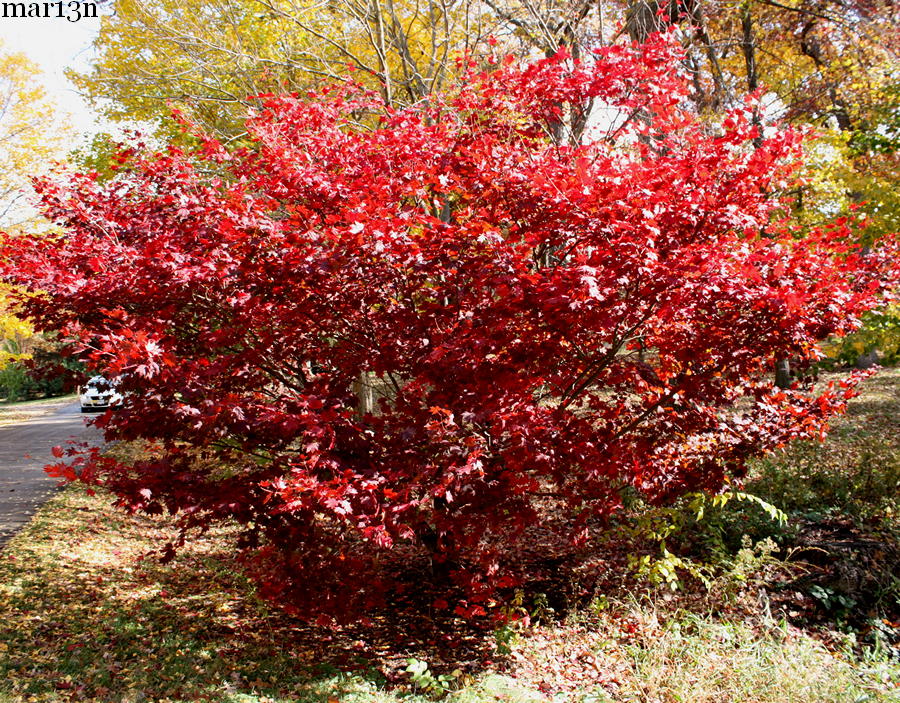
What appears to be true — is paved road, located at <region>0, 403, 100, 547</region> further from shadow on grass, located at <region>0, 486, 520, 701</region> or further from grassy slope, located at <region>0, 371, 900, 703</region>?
grassy slope, located at <region>0, 371, 900, 703</region>

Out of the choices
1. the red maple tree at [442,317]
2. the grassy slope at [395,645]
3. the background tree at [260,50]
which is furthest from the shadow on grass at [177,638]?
the background tree at [260,50]

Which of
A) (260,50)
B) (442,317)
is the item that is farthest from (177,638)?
(260,50)

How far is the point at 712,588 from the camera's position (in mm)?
5480

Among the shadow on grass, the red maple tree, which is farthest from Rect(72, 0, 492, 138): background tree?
the shadow on grass

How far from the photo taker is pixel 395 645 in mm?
5031

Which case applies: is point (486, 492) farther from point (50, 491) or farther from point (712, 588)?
point (50, 491)

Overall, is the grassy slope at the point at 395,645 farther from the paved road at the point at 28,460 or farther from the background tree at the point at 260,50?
the background tree at the point at 260,50

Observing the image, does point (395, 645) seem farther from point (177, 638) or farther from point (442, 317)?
point (442, 317)

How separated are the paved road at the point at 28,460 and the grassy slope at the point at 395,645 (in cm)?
185

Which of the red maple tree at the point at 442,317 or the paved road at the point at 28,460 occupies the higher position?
the red maple tree at the point at 442,317

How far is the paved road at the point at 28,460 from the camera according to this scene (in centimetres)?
848

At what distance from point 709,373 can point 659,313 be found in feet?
2.98

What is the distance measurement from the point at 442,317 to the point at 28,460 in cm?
1121

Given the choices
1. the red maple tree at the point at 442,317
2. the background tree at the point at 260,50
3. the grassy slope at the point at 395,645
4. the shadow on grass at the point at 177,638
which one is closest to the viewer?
the red maple tree at the point at 442,317
